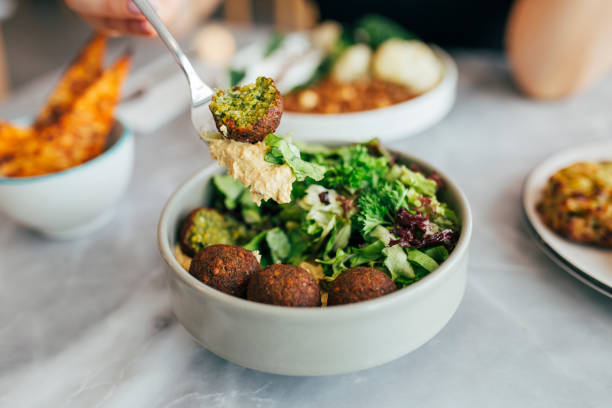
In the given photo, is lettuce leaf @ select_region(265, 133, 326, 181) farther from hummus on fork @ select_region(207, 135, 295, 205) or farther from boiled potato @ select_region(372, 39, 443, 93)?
boiled potato @ select_region(372, 39, 443, 93)

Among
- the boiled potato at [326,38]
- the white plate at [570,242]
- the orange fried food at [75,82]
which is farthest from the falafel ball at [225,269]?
the boiled potato at [326,38]

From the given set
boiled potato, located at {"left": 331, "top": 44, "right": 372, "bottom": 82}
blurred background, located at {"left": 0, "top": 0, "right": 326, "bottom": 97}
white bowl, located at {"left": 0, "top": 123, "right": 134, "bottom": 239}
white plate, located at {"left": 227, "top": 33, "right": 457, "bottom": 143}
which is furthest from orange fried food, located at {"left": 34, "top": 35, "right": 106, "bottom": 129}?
blurred background, located at {"left": 0, "top": 0, "right": 326, "bottom": 97}

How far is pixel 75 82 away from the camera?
4.28 feet

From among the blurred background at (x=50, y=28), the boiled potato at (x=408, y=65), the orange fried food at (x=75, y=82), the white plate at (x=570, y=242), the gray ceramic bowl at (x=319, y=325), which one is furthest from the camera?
the blurred background at (x=50, y=28)

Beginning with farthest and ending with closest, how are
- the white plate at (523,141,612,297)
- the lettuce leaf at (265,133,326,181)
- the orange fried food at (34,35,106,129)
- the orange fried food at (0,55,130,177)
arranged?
1. the orange fried food at (34,35,106,129)
2. the orange fried food at (0,55,130,177)
3. the white plate at (523,141,612,297)
4. the lettuce leaf at (265,133,326,181)

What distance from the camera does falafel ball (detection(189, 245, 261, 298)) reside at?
2.50ft

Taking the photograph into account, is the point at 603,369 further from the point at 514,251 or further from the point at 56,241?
the point at 56,241

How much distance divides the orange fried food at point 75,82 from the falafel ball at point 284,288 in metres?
0.81

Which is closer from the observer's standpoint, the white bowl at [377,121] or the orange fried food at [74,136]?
the orange fried food at [74,136]

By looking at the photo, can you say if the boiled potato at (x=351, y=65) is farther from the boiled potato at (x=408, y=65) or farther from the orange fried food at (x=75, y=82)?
the orange fried food at (x=75, y=82)

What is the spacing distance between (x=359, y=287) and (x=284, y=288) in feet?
0.36

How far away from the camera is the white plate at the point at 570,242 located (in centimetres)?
91

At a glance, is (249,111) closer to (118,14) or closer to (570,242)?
(118,14)

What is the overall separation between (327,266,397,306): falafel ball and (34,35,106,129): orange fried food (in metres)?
0.89
